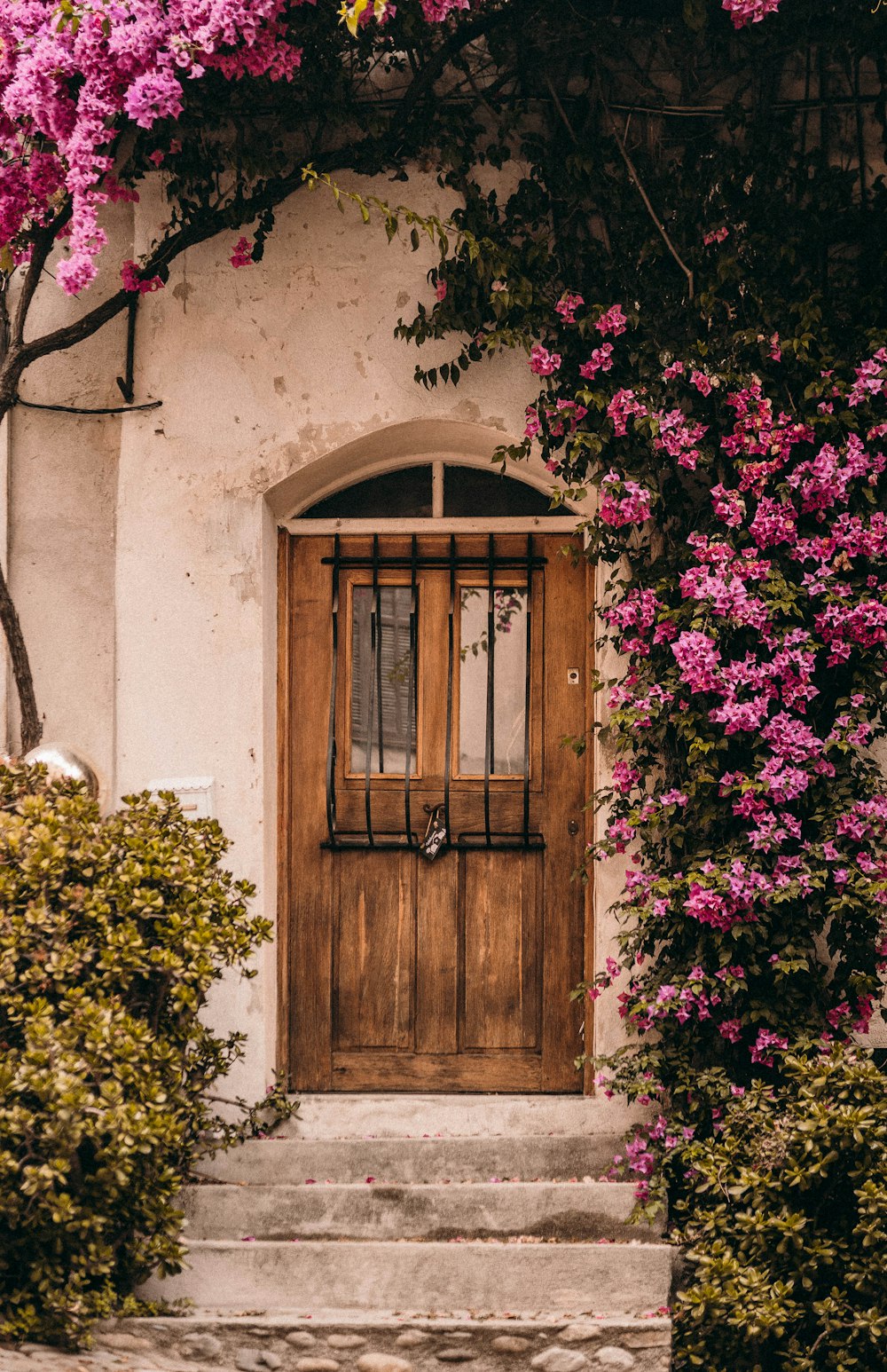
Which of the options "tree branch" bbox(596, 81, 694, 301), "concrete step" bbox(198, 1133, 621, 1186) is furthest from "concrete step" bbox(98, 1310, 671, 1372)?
"tree branch" bbox(596, 81, 694, 301)

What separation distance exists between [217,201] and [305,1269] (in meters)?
4.01

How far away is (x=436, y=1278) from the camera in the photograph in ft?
13.3

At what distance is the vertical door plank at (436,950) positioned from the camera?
4934mm

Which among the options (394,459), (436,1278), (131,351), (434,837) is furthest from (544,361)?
(436,1278)

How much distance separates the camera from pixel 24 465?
5.11 meters

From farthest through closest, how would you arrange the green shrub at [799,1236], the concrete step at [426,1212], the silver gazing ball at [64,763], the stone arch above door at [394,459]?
the stone arch above door at [394,459] → the silver gazing ball at [64,763] → the concrete step at [426,1212] → the green shrub at [799,1236]

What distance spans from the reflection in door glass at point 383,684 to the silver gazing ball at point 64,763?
3.54ft

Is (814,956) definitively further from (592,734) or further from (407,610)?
(407,610)

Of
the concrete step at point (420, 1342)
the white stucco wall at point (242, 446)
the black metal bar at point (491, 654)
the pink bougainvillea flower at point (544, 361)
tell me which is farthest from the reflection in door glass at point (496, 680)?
the concrete step at point (420, 1342)

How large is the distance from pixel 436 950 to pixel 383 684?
1127 mm

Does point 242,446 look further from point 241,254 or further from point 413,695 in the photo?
point 413,695

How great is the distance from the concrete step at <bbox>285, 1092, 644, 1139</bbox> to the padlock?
1.00 metres

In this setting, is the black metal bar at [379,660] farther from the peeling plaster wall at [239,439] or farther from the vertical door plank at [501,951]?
the vertical door plank at [501,951]

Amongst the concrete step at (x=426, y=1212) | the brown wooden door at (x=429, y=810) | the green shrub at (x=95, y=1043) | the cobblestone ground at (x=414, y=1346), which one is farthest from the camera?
the brown wooden door at (x=429, y=810)
